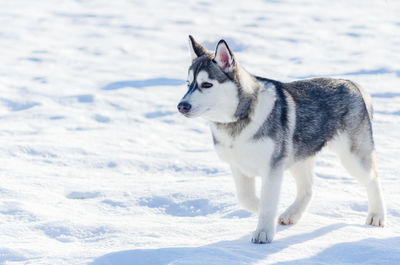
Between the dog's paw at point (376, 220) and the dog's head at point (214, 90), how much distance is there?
1.39 meters

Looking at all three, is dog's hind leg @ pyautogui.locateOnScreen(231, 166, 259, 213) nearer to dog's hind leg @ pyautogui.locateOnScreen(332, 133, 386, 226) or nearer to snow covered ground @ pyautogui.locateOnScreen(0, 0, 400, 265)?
snow covered ground @ pyautogui.locateOnScreen(0, 0, 400, 265)

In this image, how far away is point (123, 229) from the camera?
444cm

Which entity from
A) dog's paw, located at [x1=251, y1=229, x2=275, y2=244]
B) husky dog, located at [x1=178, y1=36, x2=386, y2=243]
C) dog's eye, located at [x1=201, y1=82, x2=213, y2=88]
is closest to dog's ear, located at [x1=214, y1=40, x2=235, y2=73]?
husky dog, located at [x1=178, y1=36, x2=386, y2=243]

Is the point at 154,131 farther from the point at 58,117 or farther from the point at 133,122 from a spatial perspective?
the point at 58,117

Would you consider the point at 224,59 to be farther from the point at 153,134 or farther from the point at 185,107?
the point at 153,134

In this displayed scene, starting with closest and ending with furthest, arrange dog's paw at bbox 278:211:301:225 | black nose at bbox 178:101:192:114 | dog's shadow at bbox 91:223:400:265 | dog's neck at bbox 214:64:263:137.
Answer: dog's shadow at bbox 91:223:400:265, black nose at bbox 178:101:192:114, dog's neck at bbox 214:64:263:137, dog's paw at bbox 278:211:301:225

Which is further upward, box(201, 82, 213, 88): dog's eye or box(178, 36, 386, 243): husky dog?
box(201, 82, 213, 88): dog's eye

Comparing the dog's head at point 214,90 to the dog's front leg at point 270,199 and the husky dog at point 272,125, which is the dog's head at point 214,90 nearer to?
the husky dog at point 272,125

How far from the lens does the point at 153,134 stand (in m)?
8.06

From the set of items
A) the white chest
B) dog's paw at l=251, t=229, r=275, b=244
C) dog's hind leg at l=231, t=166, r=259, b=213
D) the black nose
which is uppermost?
the black nose

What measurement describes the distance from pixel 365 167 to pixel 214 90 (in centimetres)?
138

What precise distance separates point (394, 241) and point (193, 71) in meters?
1.73

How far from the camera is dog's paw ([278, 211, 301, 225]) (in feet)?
15.3

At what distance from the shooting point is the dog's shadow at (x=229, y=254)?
372 cm
